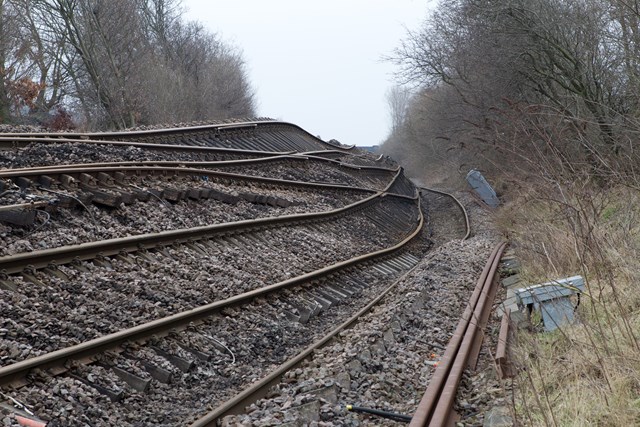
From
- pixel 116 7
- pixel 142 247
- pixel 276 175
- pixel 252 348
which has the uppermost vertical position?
pixel 116 7

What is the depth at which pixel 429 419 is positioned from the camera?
17.8 feet

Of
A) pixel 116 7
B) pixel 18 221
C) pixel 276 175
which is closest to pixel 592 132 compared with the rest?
pixel 276 175

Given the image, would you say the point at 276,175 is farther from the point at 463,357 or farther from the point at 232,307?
A: the point at 463,357

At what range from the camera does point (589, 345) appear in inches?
225

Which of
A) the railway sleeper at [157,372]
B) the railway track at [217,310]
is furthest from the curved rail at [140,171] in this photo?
the railway sleeper at [157,372]

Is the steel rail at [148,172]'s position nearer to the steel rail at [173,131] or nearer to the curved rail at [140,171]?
the curved rail at [140,171]

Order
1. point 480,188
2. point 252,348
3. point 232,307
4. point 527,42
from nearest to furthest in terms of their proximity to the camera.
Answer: point 252,348, point 232,307, point 527,42, point 480,188

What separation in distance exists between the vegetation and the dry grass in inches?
0.7

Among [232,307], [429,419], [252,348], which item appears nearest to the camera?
[429,419]

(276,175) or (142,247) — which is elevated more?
(276,175)

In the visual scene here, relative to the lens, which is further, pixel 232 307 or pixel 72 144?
pixel 72 144

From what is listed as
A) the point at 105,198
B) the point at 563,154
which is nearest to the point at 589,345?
the point at 563,154

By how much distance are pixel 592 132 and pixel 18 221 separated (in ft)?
40.9

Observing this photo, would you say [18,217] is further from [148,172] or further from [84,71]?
[84,71]
